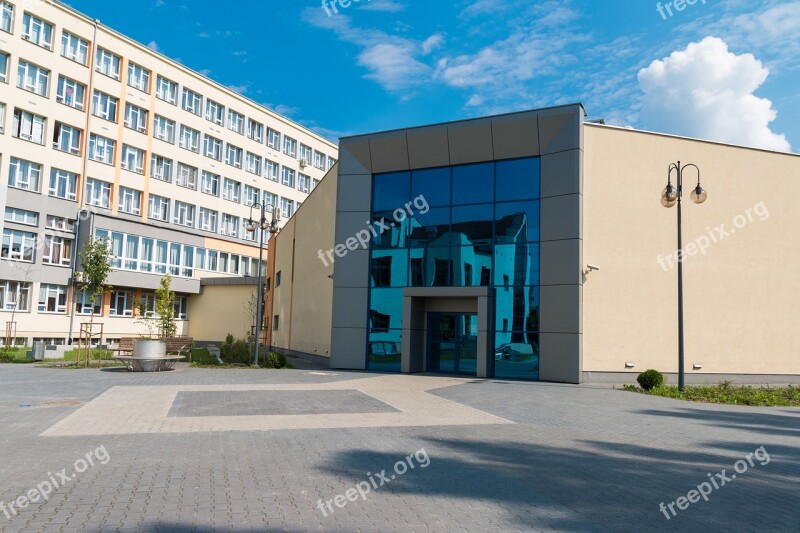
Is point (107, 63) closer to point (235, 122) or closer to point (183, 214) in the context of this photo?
point (183, 214)

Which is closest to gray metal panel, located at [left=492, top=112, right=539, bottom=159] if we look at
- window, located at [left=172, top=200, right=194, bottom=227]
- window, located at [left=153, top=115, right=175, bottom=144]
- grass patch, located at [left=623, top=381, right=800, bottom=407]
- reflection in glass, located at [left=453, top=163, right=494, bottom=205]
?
reflection in glass, located at [left=453, top=163, right=494, bottom=205]

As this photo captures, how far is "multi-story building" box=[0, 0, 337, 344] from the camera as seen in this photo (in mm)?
37250

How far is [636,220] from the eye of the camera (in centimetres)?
2155

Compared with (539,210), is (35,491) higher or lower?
lower

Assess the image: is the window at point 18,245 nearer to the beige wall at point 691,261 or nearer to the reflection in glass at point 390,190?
the reflection in glass at point 390,190

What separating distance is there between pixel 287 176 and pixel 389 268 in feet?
131

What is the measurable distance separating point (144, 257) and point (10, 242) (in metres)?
9.39

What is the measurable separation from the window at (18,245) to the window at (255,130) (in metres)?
23.0

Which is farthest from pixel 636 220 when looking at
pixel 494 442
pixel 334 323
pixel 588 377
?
pixel 494 442

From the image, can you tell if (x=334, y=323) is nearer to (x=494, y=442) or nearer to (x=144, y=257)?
(x=494, y=442)

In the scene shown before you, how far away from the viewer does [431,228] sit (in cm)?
2333

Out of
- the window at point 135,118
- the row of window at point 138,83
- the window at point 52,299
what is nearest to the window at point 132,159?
the window at point 135,118

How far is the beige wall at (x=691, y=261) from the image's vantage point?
2094cm

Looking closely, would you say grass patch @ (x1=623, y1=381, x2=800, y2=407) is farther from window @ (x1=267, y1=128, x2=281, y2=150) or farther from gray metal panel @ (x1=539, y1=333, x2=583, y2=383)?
window @ (x1=267, y1=128, x2=281, y2=150)
